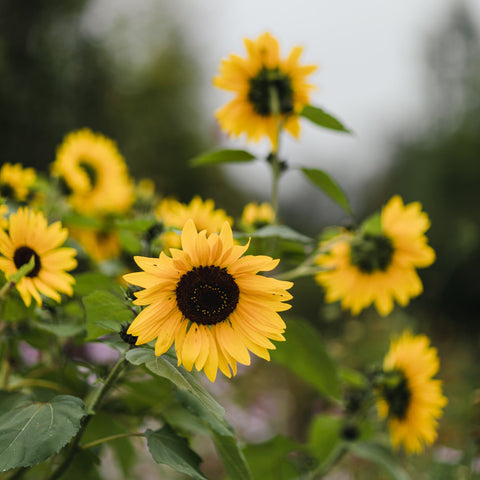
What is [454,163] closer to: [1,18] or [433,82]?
[433,82]

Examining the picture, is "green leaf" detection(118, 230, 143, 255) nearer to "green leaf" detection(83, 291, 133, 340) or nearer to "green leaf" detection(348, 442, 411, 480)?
"green leaf" detection(83, 291, 133, 340)

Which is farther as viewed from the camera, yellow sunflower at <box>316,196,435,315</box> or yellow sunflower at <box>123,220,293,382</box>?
yellow sunflower at <box>316,196,435,315</box>

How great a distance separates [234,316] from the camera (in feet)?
1.72

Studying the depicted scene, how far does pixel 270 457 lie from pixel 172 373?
0.40 meters

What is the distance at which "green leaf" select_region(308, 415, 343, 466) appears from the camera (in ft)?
2.79

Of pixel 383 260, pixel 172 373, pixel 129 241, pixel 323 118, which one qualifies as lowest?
pixel 172 373

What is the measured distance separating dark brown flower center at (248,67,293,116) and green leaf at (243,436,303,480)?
0.48m

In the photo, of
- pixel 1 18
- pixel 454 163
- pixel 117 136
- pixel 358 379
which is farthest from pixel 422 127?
pixel 358 379

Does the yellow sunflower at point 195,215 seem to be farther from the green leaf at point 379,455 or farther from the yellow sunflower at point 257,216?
the green leaf at point 379,455

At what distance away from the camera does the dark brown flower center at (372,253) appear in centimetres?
81

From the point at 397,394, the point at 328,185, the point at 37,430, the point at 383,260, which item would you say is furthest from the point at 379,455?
the point at 37,430

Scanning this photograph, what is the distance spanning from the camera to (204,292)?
49 cm

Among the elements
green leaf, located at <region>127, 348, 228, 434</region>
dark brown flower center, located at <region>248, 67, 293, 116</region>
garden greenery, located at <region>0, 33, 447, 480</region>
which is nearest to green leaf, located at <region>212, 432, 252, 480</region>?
garden greenery, located at <region>0, 33, 447, 480</region>

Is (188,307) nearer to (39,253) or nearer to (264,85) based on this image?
(39,253)
